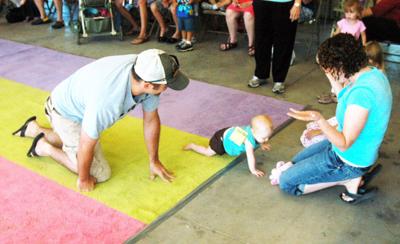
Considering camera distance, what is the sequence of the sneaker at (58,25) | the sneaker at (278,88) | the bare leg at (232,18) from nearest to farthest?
the sneaker at (278,88), the bare leg at (232,18), the sneaker at (58,25)

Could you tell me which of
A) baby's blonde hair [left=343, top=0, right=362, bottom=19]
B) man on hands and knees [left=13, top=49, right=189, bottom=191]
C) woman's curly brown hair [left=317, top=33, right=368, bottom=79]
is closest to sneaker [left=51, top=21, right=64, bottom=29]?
man on hands and knees [left=13, top=49, right=189, bottom=191]

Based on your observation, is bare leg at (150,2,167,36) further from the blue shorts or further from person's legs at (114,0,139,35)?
person's legs at (114,0,139,35)

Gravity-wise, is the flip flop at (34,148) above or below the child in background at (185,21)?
below

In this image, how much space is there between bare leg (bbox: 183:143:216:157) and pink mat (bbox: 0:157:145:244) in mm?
830

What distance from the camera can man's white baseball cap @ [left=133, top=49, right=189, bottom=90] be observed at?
88.7 inches

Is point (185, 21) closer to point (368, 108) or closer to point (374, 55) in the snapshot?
point (374, 55)

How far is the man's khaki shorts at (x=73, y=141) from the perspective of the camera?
2801 millimetres

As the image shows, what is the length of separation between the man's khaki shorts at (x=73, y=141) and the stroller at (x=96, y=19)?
3293 millimetres

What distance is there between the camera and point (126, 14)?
6418 mm

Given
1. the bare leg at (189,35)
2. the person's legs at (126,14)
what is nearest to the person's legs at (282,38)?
the bare leg at (189,35)

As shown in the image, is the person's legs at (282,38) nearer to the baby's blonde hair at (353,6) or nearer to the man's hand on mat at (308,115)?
the baby's blonde hair at (353,6)

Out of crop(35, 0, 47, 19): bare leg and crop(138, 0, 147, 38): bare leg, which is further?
crop(35, 0, 47, 19): bare leg

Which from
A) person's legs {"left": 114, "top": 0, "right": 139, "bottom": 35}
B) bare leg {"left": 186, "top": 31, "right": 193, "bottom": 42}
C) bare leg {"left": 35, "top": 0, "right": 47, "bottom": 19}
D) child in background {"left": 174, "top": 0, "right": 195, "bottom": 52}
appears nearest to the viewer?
child in background {"left": 174, "top": 0, "right": 195, "bottom": 52}

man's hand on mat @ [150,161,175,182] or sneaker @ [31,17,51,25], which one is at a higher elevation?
sneaker @ [31,17,51,25]
